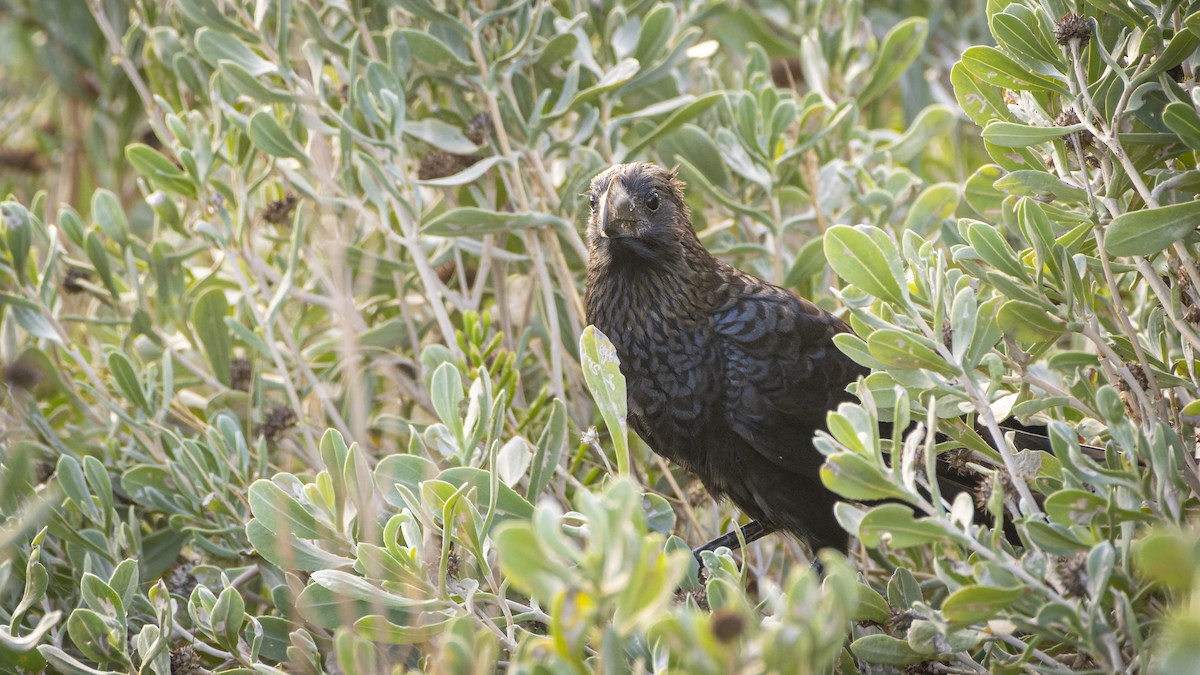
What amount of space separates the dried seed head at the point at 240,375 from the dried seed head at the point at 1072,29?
2356 millimetres

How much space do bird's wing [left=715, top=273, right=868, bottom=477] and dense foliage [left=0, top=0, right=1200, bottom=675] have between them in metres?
0.28

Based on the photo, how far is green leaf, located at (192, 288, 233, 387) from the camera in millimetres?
2994

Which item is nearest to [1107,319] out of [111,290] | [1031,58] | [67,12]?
[1031,58]

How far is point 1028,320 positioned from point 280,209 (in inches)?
89.0

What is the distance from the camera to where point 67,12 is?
3.99 m

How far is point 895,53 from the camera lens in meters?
3.46

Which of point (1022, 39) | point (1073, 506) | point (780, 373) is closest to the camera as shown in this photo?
point (1073, 506)

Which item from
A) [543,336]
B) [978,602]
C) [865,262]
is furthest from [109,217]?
[978,602]

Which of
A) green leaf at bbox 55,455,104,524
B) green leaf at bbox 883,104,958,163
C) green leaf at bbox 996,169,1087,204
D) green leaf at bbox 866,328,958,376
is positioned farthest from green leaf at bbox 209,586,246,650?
green leaf at bbox 883,104,958,163

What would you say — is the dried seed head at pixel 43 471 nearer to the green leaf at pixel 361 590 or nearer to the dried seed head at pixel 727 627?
the green leaf at pixel 361 590

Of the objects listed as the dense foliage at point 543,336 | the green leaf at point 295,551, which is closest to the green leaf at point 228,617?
the dense foliage at point 543,336

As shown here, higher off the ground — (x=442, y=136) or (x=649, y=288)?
(x=442, y=136)

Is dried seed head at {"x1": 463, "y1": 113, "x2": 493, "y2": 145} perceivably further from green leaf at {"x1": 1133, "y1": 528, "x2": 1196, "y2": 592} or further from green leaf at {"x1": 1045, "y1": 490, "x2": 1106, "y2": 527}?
green leaf at {"x1": 1133, "y1": 528, "x2": 1196, "y2": 592}

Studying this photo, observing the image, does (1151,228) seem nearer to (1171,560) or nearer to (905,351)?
(905,351)
